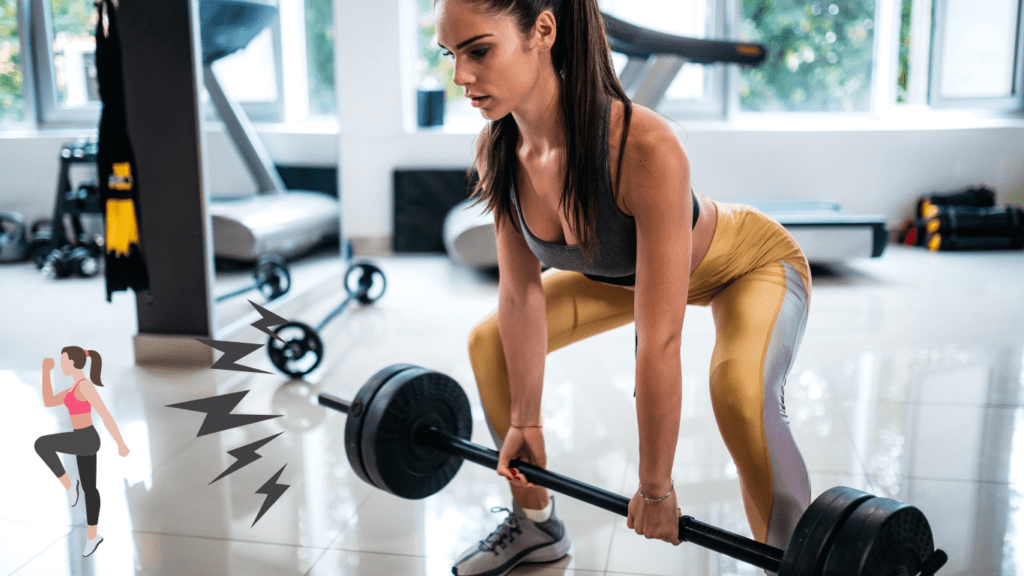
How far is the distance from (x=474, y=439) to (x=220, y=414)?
83 cm

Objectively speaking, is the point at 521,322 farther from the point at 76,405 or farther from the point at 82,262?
the point at 82,262

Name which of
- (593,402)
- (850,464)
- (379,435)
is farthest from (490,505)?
(850,464)

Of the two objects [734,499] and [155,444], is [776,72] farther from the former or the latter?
[155,444]

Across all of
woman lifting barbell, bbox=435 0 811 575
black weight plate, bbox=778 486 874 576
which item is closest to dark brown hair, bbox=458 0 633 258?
woman lifting barbell, bbox=435 0 811 575

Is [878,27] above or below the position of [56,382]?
above

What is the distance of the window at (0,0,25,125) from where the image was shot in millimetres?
5320

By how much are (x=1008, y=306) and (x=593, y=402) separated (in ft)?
7.52

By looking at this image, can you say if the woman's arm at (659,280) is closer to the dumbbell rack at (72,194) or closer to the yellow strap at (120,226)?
the yellow strap at (120,226)

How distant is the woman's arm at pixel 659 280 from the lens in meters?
1.15

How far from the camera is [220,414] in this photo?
2.45 meters

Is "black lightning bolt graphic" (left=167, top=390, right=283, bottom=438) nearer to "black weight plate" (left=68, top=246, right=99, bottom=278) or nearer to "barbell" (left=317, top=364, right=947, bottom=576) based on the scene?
"barbell" (left=317, top=364, right=947, bottom=576)

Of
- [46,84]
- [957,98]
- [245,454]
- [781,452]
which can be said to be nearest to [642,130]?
[781,452]

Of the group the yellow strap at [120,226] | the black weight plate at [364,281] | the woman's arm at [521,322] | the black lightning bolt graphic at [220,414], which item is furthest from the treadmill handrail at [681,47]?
the woman's arm at [521,322]

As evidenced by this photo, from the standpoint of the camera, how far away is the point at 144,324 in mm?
2895
